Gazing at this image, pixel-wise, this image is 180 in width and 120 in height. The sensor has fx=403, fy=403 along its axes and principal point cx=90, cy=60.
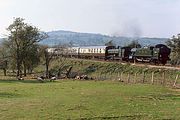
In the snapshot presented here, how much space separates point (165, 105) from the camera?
25.3 meters

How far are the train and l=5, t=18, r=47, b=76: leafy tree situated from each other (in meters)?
20.4

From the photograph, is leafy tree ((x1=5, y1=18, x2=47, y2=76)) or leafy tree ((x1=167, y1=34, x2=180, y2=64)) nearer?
leafy tree ((x1=167, y1=34, x2=180, y2=64))

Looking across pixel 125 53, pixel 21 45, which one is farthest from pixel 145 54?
pixel 21 45

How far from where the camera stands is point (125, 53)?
93.9m

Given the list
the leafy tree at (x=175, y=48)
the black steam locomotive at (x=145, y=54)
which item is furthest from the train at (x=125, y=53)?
the leafy tree at (x=175, y=48)

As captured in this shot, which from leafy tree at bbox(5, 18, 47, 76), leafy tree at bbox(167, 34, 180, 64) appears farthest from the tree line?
leafy tree at bbox(167, 34, 180, 64)

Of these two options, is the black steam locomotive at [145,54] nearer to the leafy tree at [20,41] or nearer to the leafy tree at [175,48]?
the leafy tree at [175,48]

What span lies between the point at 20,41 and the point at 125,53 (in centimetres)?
2466

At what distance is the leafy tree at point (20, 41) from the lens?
9312 cm

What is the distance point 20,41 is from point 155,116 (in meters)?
76.8

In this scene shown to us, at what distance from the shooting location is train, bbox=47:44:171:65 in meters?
75.9

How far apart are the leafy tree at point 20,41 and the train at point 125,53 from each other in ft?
67.1

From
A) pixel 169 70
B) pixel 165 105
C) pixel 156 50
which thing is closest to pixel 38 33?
pixel 156 50

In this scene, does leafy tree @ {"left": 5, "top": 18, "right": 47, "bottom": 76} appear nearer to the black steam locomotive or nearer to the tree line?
the tree line
